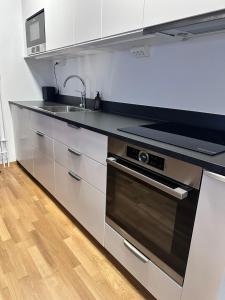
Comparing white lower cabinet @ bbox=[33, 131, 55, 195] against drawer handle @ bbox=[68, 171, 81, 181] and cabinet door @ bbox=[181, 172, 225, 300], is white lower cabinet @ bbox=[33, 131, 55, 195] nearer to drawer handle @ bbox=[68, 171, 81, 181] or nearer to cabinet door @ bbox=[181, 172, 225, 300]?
drawer handle @ bbox=[68, 171, 81, 181]

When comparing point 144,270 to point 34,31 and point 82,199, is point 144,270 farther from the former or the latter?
point 34,31

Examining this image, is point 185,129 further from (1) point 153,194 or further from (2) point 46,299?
(2) point 46,299

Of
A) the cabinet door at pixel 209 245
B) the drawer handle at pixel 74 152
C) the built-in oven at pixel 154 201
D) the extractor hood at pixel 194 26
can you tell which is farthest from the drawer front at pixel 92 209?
the extractor hood at pixel 194 26

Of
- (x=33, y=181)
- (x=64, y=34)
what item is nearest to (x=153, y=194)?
(x=64, y=34)

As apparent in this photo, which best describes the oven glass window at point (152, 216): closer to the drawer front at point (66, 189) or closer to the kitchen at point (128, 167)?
the kitchen at point (128, 167)

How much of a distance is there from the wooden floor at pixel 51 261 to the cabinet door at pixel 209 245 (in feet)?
1.61

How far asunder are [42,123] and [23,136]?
69cm

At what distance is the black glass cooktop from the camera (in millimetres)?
913

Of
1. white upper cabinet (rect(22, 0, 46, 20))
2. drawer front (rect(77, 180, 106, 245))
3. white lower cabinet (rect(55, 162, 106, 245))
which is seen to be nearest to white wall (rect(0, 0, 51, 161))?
white upper cabinet (rect(22, 0, 46, 20))

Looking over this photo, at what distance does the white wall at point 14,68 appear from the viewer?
8.53ft

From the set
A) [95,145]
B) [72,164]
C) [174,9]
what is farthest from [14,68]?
[174,9]

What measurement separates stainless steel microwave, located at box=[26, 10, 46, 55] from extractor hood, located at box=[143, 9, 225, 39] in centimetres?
148

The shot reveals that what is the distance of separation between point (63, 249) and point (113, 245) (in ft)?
1.38

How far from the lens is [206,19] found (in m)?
0.91
